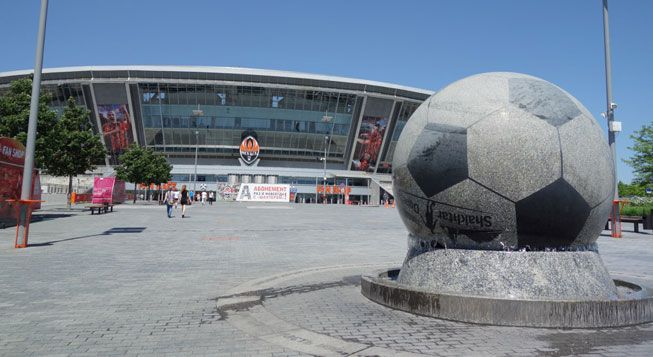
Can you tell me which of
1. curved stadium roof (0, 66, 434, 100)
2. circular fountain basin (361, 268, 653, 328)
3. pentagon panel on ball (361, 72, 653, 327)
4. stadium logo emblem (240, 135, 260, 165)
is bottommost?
circular fountain basin (361, 268, 653, 328)

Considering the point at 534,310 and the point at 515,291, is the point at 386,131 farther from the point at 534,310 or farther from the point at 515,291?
the point at 534,310

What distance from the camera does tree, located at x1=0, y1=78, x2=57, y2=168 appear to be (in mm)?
22172

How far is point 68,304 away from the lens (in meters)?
5.75

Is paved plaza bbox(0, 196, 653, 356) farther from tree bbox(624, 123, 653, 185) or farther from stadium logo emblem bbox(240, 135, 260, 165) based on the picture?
stadium logo emblem bbox(240, 135, 260, 165)

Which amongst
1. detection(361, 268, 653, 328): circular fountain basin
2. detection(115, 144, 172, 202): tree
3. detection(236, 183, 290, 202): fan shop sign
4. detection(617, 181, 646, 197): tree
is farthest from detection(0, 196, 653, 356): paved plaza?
detection(236, 183, 290, 202): fan shop sign

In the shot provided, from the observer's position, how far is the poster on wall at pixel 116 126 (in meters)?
65.1

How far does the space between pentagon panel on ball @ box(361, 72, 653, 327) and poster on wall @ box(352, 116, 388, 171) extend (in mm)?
65776

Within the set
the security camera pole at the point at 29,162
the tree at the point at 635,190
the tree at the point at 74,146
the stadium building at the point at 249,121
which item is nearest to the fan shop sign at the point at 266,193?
the stadium building at the point at 249,121

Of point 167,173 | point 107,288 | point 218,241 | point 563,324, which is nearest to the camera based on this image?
point 563,324

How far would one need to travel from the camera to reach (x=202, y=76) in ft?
210

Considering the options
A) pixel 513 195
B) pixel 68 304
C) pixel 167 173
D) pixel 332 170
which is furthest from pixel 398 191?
pixel 332 170

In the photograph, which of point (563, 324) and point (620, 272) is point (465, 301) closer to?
point (563, 324)

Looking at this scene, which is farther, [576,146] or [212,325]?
[576,146]

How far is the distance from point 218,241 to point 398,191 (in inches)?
362
